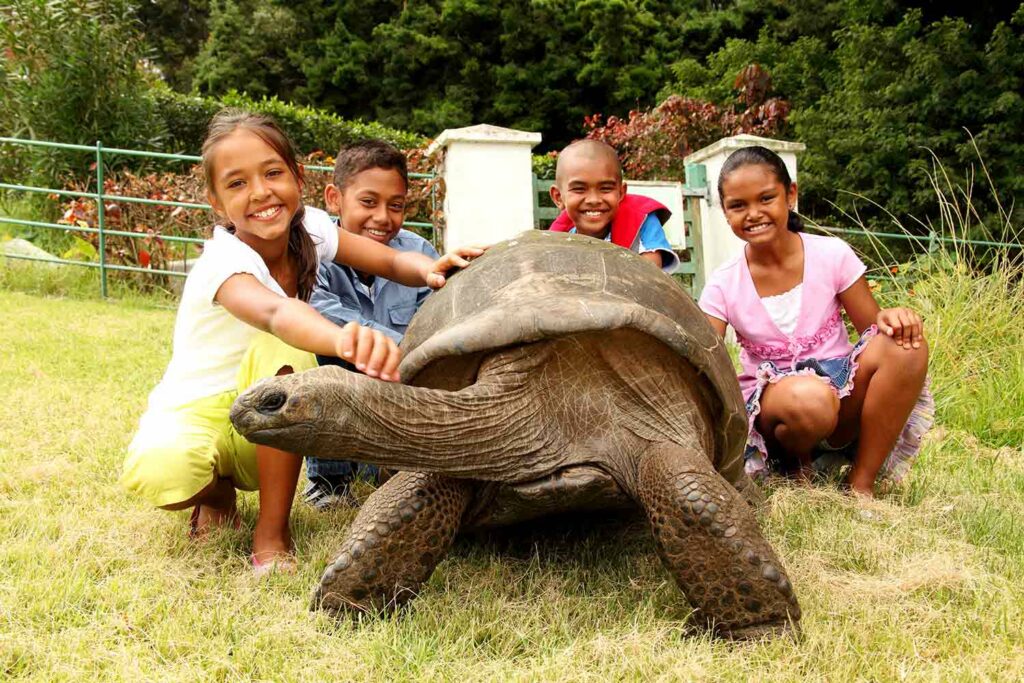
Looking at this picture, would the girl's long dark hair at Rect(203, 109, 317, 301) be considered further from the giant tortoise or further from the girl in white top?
the giant tortoise

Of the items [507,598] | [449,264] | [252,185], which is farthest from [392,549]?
[252,185]

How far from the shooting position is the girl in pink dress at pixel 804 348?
3199 mm

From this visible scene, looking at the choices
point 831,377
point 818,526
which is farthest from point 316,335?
point 831,377

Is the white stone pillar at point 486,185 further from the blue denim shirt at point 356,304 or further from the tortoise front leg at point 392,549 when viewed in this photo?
the tortoise front leg at point 392,549

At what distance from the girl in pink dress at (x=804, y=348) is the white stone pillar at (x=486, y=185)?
354cm

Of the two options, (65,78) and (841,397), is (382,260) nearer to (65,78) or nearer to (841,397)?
(841,397)

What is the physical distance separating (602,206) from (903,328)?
128 centimetres

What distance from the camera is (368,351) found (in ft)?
6.67

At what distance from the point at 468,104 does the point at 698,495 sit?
1938 cm

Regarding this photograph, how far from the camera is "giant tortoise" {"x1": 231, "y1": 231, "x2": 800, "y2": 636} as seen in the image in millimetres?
2055

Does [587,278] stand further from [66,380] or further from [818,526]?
[66,380]

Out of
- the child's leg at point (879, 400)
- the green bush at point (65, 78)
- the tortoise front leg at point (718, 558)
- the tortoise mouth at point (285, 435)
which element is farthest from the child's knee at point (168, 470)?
the green bush at point (65, 78)

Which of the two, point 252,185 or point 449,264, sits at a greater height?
point 252,185

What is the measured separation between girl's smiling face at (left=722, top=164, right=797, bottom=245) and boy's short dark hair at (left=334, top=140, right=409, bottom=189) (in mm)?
1377
